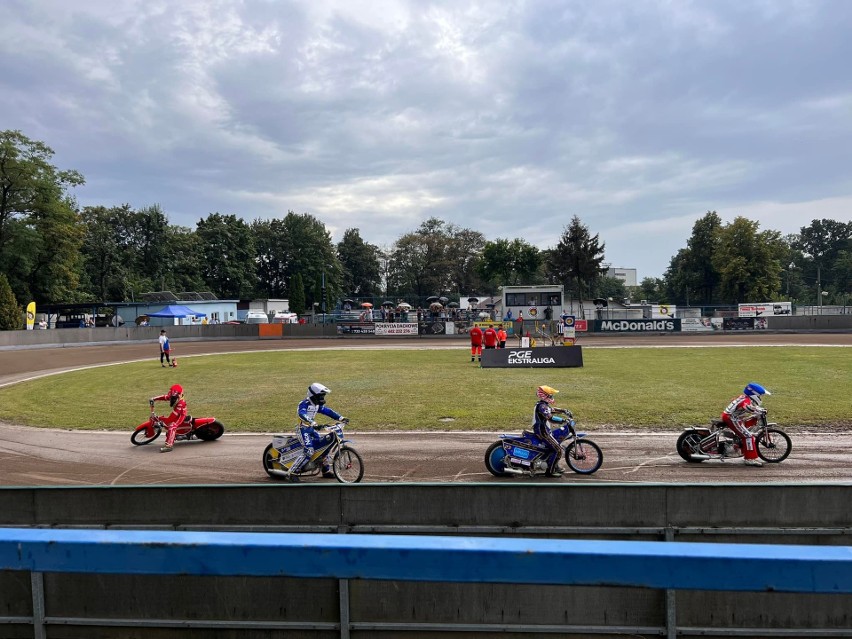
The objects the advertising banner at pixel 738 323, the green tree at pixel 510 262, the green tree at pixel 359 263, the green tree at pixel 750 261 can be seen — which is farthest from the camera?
the green tree at pixel 359 263

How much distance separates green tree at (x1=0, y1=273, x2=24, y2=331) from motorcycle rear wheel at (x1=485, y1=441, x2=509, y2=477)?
5639 cm

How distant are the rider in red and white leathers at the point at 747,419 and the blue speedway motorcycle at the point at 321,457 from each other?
7.50m

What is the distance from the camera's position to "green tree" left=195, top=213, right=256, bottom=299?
10512cm

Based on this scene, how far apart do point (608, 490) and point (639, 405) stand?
12.5 meters

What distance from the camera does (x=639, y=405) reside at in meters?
18.7

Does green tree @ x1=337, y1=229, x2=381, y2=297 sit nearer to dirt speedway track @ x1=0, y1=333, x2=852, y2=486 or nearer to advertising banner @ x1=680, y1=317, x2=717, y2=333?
advertising banner @ x1=680, y1=317, x2=717, y2=333

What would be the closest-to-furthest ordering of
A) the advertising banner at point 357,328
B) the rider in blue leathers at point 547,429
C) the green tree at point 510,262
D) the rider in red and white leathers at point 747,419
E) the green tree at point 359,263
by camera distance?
the rider in blue leathers at point 547,429, the rider in red and white leathers at point 747,419, the advertising banner at point 357,328, the green tree at point 510,262, the green tree at point 359,263

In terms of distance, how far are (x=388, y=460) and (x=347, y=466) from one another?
69.4 inches

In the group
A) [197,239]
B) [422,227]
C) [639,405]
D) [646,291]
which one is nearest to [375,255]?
[422,227]

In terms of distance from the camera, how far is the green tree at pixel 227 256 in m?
105

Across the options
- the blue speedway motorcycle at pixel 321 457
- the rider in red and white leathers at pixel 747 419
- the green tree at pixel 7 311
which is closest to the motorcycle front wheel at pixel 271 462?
the blue speedway motorcycle at pixel 321 457

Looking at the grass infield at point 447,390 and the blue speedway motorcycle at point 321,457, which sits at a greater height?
the blue speedway motorcycle at point 321,457

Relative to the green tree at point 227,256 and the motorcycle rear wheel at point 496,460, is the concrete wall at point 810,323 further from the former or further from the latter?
the green tree at point 227,256

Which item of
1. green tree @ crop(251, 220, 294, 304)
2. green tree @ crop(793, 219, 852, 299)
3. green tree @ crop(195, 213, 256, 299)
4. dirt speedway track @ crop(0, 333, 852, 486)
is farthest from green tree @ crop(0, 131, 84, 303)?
green tree @ crop(793, 219, 852, 299)
